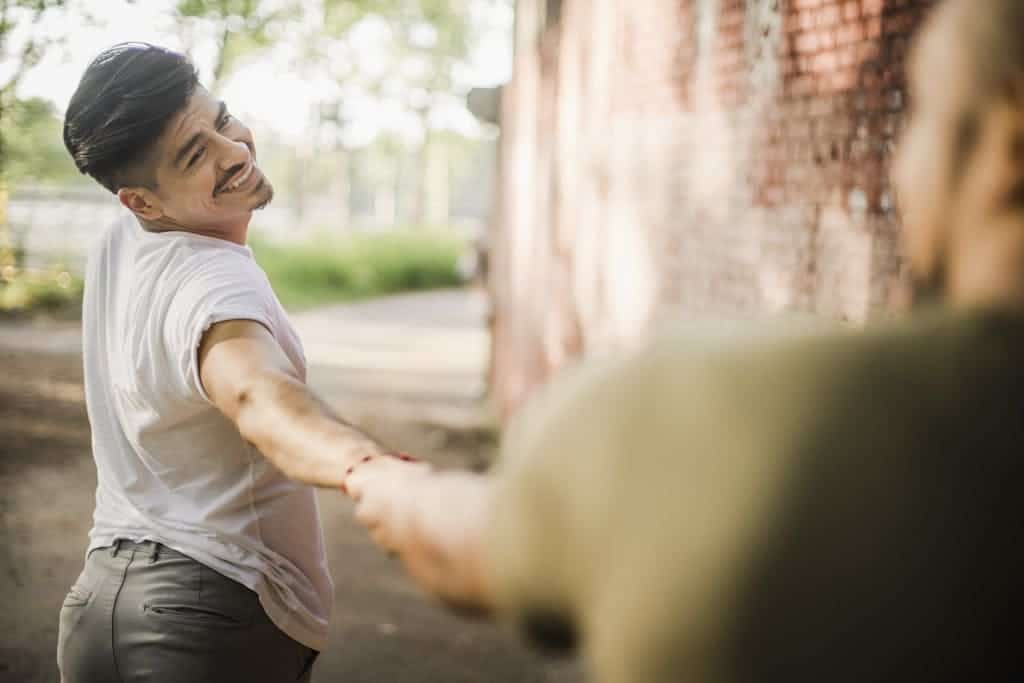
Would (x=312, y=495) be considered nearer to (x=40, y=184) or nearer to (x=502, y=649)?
(x=40, y=184)

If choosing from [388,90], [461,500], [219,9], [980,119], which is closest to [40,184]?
[219,9]

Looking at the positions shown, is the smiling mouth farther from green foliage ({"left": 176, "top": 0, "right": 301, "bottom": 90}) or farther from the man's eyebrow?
green foliage ({"left": 176, "top": 0, "right": 301, "bottom": 90})

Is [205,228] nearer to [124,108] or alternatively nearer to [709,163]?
[124,108]

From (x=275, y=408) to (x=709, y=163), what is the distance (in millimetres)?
4108

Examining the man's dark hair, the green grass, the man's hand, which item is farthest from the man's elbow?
the green grass

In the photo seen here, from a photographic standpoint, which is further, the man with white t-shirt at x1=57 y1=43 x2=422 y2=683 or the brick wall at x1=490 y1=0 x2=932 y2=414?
the brick wall at x1=490 y1=0 x2=932 y2=414

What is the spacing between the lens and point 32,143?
4590 mm

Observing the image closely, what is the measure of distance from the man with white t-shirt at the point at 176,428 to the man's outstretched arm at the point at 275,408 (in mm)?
17

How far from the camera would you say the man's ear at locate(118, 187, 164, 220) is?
2428 mm

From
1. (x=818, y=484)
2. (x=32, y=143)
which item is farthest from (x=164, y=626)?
(x=32, y=143)

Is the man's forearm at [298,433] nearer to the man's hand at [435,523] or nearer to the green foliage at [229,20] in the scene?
the man's hand at [435,523]

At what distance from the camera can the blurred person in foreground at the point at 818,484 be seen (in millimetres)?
1111

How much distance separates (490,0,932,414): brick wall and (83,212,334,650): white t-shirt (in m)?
0.83

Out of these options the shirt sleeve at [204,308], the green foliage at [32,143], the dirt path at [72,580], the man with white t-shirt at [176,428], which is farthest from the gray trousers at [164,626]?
the green foliage at [32,143]
